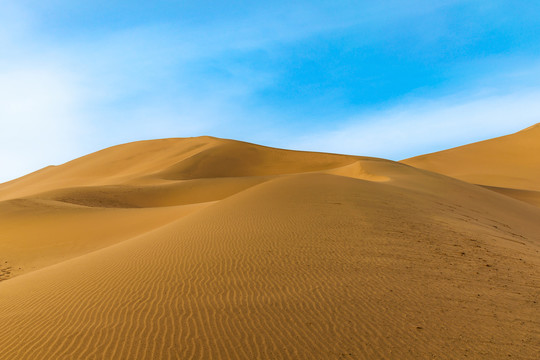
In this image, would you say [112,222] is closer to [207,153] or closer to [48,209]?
[48,209]

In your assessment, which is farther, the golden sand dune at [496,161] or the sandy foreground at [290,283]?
the golden sand dune at [496,161]

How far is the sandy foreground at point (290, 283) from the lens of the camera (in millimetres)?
5066

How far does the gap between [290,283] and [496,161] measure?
66.6m

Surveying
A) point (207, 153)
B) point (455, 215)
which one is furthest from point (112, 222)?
point (207, 153)

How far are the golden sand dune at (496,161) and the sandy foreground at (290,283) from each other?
119 feet

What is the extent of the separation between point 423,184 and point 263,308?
2075cm

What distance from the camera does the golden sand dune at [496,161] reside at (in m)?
51.4

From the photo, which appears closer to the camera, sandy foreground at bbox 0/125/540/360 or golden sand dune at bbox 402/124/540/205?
sandy foreground at bbox 0/125/540/360

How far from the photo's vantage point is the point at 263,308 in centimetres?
601

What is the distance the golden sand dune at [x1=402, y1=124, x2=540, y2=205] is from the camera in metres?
51.4

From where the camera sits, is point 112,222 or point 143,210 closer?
point 112,222

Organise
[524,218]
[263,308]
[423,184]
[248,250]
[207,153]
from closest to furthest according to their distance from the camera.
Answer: [263,308] → [248,250] → [524,218] → [423,184] → [207,153]

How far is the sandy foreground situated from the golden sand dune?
36382mm

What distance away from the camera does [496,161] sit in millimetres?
63000
